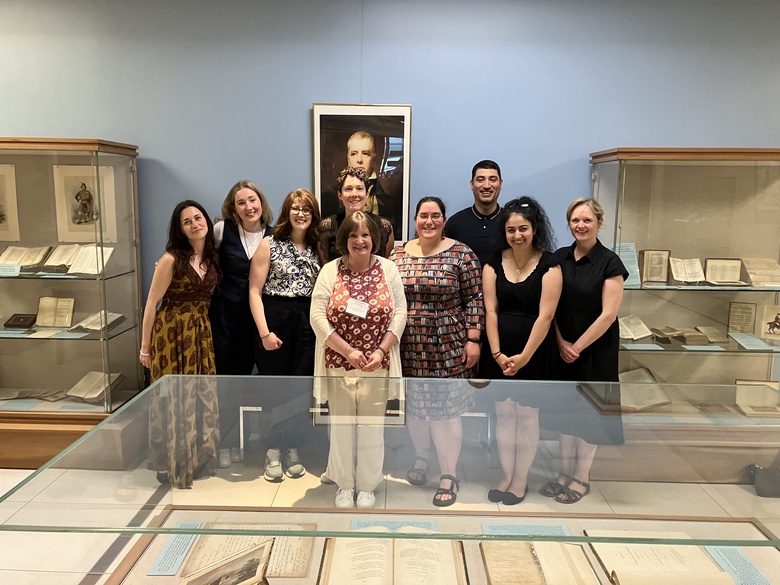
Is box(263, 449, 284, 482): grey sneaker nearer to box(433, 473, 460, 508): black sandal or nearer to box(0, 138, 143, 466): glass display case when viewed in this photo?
box(433, 473, 460, 508): black sandal

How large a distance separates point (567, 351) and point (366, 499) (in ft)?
6.21

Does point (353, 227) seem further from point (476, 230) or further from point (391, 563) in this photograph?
point (391, 563)

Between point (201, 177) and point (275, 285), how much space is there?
1.14m

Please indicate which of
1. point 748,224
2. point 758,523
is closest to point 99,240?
point 758,523

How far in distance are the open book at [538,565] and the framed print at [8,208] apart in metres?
3.43

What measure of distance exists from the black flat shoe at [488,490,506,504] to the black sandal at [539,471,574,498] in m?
0.10

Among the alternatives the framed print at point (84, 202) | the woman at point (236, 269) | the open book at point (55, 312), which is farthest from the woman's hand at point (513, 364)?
the open book at point (55, 312)

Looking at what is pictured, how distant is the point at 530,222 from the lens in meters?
2.93

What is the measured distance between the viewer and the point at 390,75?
12.1 feet

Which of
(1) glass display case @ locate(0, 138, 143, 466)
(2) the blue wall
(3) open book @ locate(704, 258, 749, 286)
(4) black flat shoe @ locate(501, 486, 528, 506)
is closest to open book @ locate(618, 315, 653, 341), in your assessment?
(3) open book @ locate(704, 258, 749, 286)

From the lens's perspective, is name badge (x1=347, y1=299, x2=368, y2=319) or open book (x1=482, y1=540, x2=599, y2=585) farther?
name badge (x1=347, y1=299, x2=368, y2=319)

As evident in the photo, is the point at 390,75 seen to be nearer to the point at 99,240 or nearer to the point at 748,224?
the point at 99,240

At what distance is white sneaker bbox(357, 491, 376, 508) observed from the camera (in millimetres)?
1434

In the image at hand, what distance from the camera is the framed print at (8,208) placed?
11.6 feet
